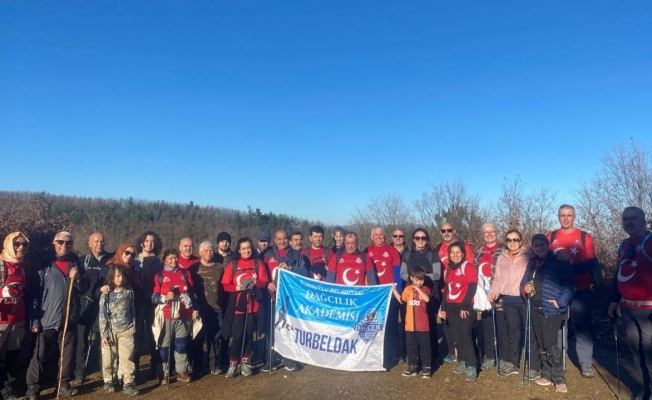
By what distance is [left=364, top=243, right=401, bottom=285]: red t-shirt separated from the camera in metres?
7.48

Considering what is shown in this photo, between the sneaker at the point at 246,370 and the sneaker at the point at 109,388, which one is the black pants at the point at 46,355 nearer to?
the sneaker at the point at 109,388

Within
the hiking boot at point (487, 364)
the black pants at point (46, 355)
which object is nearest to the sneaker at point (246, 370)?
the black pants at point (46, 355)

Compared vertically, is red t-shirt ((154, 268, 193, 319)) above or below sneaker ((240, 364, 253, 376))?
above

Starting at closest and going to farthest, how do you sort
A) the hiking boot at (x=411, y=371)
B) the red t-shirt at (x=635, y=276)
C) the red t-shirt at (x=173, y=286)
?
the red t-shirt at (x=635, y=276)
the red t-shirt at (x=173, y=286)
the hiking boot at (x=411, y=371)

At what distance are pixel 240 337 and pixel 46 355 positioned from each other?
2.51 meters

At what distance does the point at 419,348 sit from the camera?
6664 millimetres

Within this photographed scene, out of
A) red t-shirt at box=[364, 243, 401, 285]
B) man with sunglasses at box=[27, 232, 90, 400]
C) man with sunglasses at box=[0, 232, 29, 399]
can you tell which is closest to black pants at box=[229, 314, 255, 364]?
man with sunglasses at box=[27, 232, 90, 400]

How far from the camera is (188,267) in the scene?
23.1 feet

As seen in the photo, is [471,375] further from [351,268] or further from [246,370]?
[246,370]

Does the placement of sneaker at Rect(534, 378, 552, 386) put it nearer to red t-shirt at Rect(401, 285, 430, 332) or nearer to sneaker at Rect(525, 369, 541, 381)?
sneaker at Rect(525, 369, 541, 381)

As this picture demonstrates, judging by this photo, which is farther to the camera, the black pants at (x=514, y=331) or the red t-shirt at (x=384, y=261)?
the red t-shirt at (x=384, y=261)

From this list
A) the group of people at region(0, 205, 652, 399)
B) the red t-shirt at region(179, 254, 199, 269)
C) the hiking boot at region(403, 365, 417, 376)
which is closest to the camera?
the group of people at region(0, 205, 652, 399)

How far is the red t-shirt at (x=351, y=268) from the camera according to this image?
7141 millimetres

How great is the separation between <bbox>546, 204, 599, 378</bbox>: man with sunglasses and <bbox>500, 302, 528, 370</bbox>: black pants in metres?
0.78
